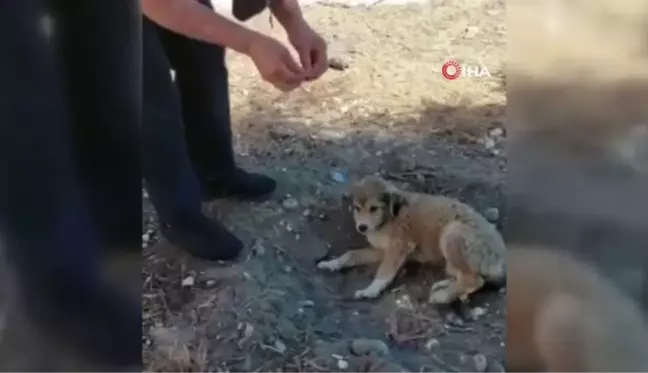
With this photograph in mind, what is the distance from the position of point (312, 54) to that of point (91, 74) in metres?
0.19

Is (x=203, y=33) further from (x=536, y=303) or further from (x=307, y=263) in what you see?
(x=536, y=303)

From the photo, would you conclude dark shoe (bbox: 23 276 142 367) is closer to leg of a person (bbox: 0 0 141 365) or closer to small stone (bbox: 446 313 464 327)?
leg of a person (bbox: 0 0 141 365)

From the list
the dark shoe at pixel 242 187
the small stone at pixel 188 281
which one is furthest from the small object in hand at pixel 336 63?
the small stone at pixel 188 281

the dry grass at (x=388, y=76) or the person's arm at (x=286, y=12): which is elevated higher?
the person's arm at (x=286, y=12)

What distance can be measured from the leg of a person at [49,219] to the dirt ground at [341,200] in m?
0.06

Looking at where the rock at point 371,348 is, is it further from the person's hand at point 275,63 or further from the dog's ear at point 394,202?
the person's hand at point 275,63

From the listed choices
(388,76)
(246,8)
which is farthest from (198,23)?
(388,76)

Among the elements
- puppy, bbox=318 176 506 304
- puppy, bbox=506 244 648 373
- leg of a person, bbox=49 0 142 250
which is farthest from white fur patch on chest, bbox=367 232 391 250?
leg of a person, bbox=49 0 142 250

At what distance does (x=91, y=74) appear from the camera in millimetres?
754

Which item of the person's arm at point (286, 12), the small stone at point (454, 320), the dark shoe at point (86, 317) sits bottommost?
the dark shoe at point (86, 317)

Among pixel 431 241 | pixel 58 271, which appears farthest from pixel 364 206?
pixel 58 271

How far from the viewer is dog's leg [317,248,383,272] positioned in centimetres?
73

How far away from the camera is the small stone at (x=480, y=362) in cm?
71

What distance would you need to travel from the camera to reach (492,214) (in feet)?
2.37
